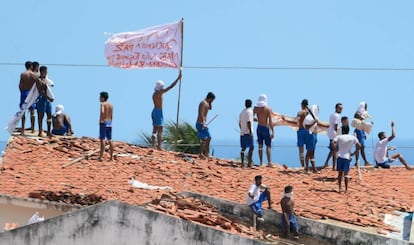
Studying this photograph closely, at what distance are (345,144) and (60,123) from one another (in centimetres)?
723

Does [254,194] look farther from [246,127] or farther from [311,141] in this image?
[311,141]

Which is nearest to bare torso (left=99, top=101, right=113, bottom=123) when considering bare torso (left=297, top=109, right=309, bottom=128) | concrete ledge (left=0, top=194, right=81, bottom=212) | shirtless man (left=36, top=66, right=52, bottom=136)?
shirtless man (left=36, top=66, right=52, bottom=136)

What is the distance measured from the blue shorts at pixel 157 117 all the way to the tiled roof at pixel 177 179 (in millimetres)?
614

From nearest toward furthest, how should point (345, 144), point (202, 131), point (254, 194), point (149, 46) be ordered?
point (254, 194) → point (345, 144) → point (202, 131) → point (149, 46)

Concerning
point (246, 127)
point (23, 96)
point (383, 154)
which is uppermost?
point (23, 96)

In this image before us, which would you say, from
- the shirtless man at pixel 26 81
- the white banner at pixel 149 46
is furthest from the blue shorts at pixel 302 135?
the shirtless man at pixel 26 81

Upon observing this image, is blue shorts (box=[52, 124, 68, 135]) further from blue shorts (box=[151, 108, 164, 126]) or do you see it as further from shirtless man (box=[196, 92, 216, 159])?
shirtless man (box=[196, 92, 216, 159])

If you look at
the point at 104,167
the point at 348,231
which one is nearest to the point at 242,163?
the point at 104,167

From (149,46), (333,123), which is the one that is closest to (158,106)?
(149,46)

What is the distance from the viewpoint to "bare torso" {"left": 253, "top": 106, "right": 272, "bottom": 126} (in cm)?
2175

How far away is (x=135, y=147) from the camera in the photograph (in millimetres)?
23703

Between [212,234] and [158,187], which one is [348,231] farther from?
[158,187]

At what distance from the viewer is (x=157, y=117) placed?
75.4ft

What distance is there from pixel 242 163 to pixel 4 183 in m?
5.29
